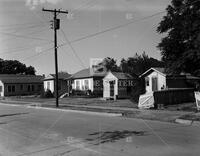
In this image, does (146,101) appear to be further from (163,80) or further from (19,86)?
(19,86)

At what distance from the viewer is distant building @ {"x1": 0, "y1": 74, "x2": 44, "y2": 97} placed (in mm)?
69456

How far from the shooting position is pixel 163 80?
34.4 metres

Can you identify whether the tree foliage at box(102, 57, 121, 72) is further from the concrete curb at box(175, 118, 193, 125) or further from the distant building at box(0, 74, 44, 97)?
the concrete curb at box(175, 118, 193, 125)

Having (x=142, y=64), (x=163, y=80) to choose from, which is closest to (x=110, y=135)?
(x=163, y=80)

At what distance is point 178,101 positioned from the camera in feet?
88.5

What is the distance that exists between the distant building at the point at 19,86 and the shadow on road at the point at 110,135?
56974mm

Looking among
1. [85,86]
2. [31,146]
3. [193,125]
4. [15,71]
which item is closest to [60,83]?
[85,86]

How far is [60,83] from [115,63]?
14.0 metres

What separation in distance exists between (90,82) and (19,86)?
27.5m

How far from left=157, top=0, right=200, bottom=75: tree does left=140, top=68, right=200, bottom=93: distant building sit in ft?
18.6

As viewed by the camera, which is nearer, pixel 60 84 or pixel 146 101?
pixel 146 101

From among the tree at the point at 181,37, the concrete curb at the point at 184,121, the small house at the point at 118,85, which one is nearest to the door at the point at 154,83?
the small house at the point at 118,85

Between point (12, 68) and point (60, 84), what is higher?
point (12, 68)

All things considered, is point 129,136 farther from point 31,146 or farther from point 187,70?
point 187,70
